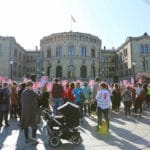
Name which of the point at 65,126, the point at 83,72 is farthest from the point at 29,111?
the point at 83,72

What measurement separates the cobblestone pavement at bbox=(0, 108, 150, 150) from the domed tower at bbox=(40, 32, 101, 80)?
49.9 meters

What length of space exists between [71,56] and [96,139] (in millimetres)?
54009

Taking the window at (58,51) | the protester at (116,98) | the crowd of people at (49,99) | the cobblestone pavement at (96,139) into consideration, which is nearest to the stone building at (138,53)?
the window at (58,51)

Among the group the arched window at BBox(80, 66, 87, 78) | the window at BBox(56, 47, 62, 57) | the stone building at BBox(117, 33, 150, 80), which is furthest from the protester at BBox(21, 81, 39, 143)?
the window at BBox(56, 47, 62, 57)

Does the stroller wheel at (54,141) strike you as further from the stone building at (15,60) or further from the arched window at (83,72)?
the arched window at (83,72)

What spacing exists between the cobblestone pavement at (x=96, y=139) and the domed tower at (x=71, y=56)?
49936 millimetres

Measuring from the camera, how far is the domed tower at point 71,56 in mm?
63438

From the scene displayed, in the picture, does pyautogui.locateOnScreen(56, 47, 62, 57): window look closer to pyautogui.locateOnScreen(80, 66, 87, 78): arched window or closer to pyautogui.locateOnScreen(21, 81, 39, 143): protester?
pyautogui.locateOnScreen(80, 66, 87, 78): arched window

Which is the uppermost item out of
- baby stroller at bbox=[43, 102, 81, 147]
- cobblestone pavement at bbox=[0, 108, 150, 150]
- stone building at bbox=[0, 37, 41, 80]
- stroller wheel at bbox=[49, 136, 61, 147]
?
stone building at bbox=[0, 37, 41, 80]

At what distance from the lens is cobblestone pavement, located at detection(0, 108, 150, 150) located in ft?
28.9

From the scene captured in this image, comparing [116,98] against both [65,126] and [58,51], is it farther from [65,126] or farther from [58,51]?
[58,51]

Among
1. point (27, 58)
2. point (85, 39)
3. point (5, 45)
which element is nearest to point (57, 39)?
point (85, 39)

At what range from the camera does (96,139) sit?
9914 millimetres

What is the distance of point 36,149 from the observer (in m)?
8.50
